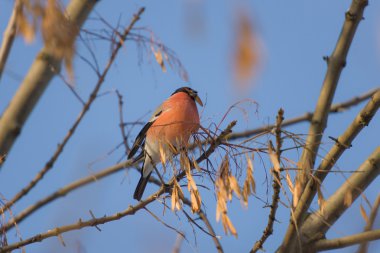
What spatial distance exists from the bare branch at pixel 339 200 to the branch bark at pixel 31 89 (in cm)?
129

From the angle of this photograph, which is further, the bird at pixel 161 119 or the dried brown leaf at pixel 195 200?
the bird at pixel 161 119

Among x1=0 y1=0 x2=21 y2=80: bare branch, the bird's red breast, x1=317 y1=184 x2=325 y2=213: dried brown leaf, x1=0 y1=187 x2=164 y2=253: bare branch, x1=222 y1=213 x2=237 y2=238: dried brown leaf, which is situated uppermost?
the bird's red breast

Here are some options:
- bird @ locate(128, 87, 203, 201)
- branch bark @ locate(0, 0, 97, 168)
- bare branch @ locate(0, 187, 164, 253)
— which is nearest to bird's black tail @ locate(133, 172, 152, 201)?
bird @ locate(128, 87, 203, 201)

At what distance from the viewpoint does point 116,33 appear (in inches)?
91.4

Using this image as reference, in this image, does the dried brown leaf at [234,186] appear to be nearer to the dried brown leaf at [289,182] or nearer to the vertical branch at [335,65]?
the dried brown leaf at [289,182]

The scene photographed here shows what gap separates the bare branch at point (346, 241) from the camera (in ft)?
6.79

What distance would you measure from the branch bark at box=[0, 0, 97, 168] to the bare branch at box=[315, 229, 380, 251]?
1.36 m

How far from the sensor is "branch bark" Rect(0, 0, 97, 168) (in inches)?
106

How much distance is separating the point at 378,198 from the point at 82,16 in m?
1.69

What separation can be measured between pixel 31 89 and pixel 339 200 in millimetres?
1484

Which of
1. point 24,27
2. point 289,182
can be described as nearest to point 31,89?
point 24,27

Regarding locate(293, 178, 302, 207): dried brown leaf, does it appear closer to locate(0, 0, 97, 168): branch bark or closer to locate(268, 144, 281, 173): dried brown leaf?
locate(268, 144, 281, 173): dried brown leaf

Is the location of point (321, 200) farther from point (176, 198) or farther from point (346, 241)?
point (346, 241)

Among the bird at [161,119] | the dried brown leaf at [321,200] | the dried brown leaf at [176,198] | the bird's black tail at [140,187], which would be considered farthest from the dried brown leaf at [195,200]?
the bird's black tail at [140,187]
